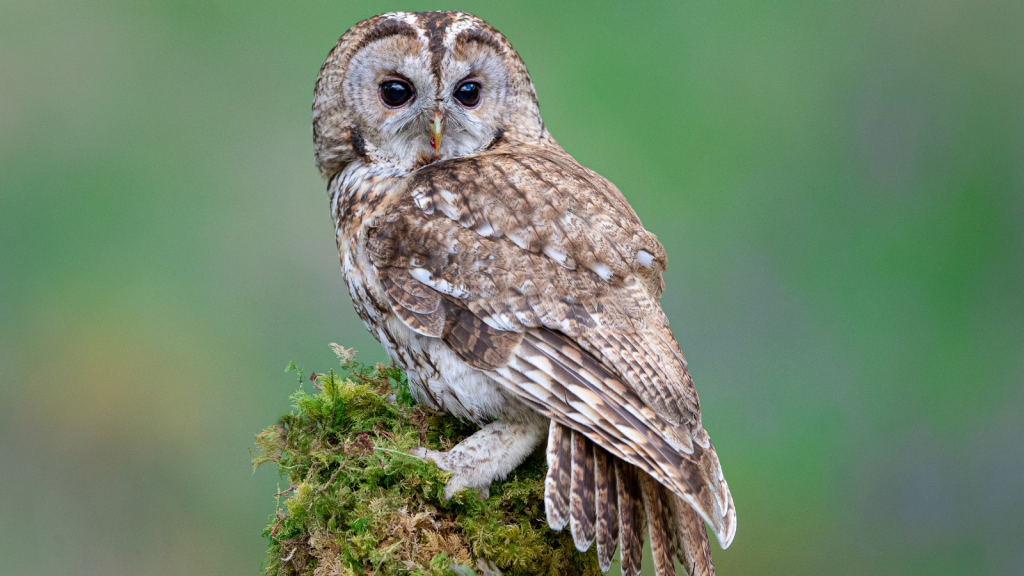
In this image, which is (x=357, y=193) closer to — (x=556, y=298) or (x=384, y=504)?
(x=556, y=298)

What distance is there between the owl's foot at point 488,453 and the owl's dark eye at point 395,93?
0.79 metres

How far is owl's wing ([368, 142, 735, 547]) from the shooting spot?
1524mm

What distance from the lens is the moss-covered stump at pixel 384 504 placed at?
5.15ft

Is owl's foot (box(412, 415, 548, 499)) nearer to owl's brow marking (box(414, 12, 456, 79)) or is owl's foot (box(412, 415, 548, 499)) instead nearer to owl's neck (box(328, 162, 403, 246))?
owl's neck (box(328, 162, 403, 246))

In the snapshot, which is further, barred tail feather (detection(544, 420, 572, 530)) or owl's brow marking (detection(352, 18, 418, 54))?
owl's brow marking (detection(352, 18, 418, 54))

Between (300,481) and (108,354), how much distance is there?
1632mm

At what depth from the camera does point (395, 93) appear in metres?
1.93

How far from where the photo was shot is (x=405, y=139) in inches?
77.4

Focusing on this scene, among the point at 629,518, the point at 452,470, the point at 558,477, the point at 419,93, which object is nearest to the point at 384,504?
the point at 452,470

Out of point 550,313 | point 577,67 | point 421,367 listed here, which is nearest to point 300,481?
point 421,367

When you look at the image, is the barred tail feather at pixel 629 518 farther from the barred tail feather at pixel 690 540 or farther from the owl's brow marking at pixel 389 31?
the owl's brow marking at pixel 389 31

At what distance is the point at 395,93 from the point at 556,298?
675 millimetres

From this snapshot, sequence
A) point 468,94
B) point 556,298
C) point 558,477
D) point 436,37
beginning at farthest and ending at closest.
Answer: point 468,94 < point 436,37 < point 556,298 < point 558,477

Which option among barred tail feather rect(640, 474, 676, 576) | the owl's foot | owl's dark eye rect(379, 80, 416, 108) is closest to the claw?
the owl's foot
